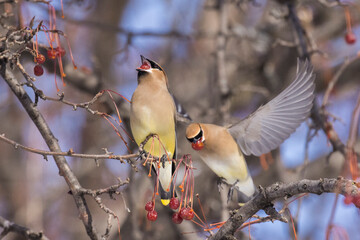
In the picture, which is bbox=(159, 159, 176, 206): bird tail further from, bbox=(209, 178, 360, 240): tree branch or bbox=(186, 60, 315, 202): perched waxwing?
bbox=(209, 178, 360, 240): tree branch

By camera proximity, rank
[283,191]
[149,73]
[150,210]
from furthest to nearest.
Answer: [149,73] < [150,210] < [283,191]

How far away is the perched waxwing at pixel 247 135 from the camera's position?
3.29 meters

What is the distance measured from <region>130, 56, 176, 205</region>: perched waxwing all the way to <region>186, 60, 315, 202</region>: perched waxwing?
16 centimetres

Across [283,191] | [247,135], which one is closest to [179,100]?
[247,135]

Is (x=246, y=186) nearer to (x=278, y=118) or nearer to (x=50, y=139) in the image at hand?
(x=278, y=118)

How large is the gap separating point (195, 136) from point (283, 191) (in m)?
1.25

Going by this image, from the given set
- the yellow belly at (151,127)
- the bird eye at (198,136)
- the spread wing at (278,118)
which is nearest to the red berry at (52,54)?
the yellow belly at (151,127)

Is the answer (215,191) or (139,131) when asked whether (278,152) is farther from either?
(139,131)

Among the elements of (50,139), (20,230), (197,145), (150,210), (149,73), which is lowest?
(20,230)

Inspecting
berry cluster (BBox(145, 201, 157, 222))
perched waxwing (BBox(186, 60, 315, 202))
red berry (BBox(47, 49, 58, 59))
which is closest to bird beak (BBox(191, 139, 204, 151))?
perched waxwing (BBox(186, 60, 315, 202))

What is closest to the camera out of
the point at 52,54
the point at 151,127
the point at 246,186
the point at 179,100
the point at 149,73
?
the point at 52,54

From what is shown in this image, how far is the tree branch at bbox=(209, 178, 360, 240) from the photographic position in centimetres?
188

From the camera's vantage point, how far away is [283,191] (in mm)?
2082

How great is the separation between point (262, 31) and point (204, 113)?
58.0 inches
